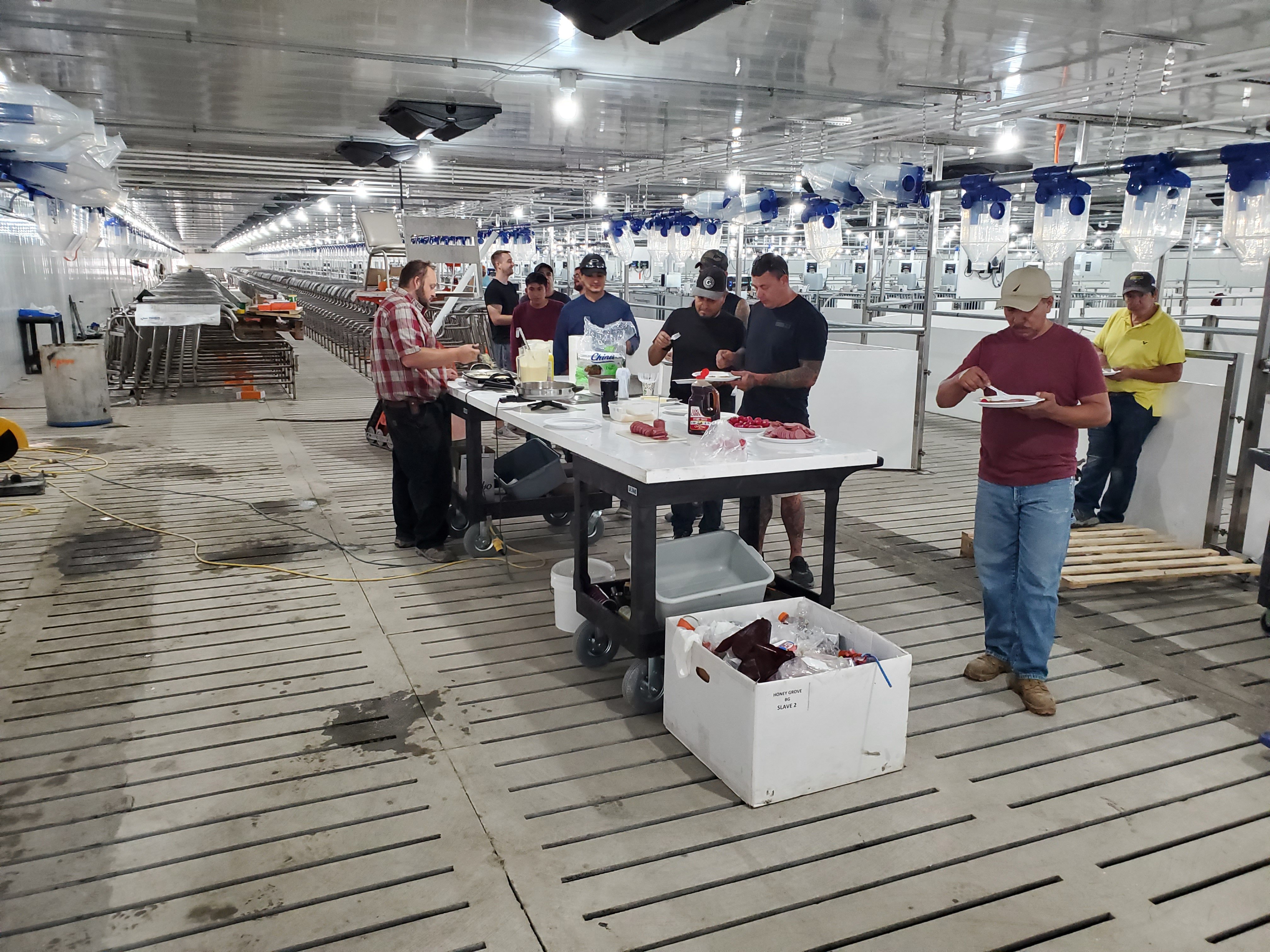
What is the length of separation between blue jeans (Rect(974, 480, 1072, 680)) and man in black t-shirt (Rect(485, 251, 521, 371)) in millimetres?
5623

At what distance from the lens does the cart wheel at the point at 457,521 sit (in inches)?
223

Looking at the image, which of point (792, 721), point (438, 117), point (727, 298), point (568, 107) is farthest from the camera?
point (438, 117)

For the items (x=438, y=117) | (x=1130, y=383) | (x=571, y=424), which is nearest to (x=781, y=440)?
(x=571, y=424)

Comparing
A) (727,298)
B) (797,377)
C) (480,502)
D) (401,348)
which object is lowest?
(480,502)

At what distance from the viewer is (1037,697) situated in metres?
3.45

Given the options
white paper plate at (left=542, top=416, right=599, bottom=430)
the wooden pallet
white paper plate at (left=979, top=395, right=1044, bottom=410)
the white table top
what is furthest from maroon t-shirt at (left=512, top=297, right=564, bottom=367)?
white paper plate at (left=979, top=395, right=1044, bottom=410)

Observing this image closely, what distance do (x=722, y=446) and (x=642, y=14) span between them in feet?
6.76

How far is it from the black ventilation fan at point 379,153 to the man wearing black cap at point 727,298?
5.87 metres

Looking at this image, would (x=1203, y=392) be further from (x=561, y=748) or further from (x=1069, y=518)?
(x=561, y=748)

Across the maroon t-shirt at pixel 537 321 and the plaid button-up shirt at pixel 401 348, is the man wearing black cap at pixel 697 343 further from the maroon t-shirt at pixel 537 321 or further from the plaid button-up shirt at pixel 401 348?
the maroon t-shirt at pixel 537 321

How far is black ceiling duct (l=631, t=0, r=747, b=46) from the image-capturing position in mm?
3980

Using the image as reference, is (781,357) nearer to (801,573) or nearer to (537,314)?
(801,573)

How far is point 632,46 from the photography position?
632 centimetres

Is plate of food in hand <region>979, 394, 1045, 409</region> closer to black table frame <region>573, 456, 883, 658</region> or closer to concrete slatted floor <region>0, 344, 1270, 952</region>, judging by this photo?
black table frame <region>573, 456, 883, 658</region>
